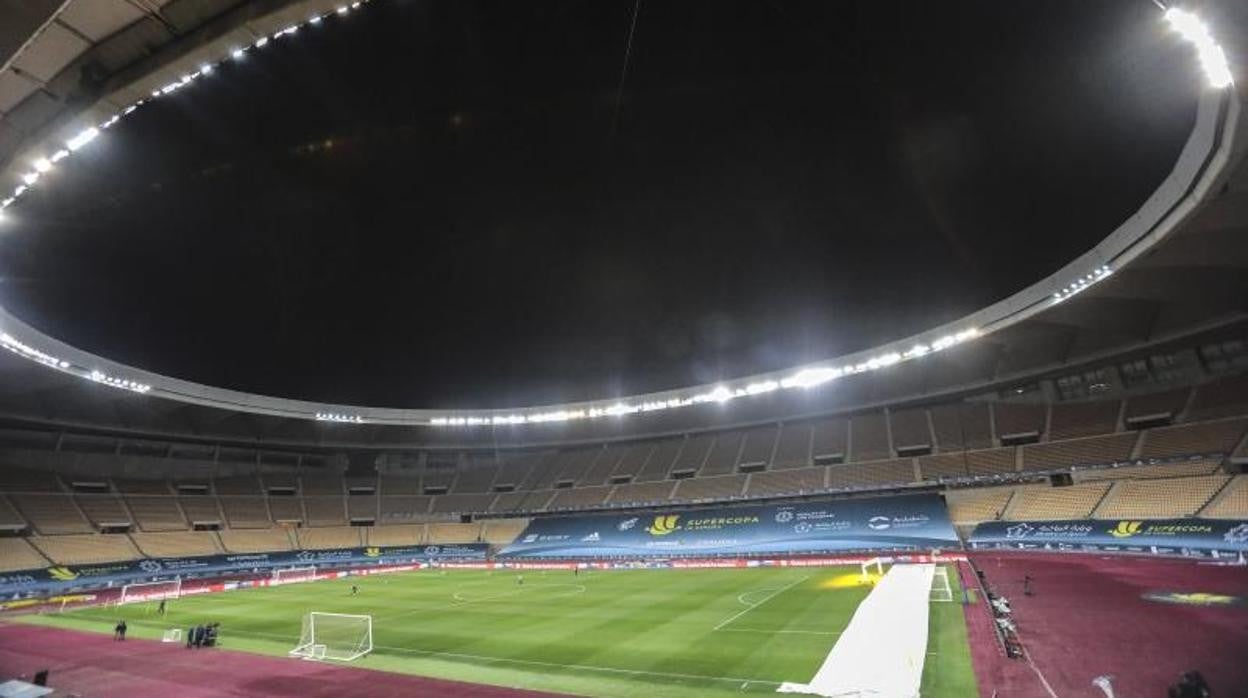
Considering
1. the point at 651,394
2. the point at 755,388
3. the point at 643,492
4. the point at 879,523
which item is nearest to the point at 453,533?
the point at 643,492

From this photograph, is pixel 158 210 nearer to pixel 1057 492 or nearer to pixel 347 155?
pixel 347 155

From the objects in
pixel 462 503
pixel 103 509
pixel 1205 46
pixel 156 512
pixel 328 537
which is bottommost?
pixel 328 537

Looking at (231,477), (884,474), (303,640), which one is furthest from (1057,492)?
(231,477)

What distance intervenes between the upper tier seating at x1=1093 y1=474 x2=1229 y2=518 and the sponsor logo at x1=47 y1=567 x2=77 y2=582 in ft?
195

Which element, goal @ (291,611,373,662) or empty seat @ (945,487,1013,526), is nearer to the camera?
goal @ (291,611,373,662)

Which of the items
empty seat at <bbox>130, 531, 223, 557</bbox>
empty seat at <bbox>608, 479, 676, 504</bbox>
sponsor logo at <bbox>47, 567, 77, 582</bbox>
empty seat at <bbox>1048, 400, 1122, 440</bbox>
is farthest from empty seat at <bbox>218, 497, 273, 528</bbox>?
empty seat at <bbox>1048, 400, 1122, 440</bbox>

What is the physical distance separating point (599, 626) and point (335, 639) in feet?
28.8

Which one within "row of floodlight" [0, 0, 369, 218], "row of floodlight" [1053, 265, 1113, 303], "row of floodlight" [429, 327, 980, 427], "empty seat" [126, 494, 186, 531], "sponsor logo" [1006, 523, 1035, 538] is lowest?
"sponsor logo" [1006, 523, 1035, 538]

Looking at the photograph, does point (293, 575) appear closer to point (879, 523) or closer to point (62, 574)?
point (62, 574)

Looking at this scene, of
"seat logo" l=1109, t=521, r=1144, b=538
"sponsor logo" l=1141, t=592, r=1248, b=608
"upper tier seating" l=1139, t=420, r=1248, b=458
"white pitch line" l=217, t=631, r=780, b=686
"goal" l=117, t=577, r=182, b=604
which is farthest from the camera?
"goal" l=117, t=577, r=182, b=604

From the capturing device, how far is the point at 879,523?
40.8m

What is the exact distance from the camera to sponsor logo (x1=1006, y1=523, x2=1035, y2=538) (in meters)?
34.7

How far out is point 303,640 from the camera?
61.3 ft

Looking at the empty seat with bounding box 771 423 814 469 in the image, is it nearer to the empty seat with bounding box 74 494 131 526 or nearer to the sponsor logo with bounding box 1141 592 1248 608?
the sponsor logo with bounding box 1141 592 1248 608
